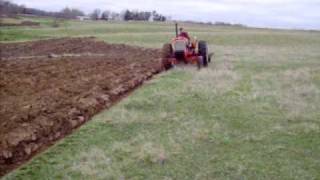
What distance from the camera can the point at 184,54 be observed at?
17047 mm

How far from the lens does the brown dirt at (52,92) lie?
26.7 feet

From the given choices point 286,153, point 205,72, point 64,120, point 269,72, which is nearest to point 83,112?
point 64,120

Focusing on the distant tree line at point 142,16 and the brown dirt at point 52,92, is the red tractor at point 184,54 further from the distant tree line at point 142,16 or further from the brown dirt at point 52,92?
the distant tree line at point 142,16

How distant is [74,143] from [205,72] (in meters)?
7.94

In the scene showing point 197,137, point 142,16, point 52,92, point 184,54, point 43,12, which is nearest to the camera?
point 197,137

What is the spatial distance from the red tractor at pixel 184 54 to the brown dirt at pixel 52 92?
46 cm

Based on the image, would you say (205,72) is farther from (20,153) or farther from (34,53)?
(34,53)

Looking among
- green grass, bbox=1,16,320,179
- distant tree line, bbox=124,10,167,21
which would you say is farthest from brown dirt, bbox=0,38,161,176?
distant tree line, bbox=124,10,167,21

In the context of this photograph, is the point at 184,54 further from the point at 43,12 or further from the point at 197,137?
the point at 43,12

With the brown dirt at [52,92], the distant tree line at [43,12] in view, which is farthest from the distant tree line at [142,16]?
the brown dirt at [52,92]

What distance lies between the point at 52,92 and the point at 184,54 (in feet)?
19.8

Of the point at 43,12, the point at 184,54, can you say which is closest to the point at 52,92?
the point at 184,54

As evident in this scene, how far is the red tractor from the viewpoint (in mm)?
16812

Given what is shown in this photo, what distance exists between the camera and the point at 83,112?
9.95 m
